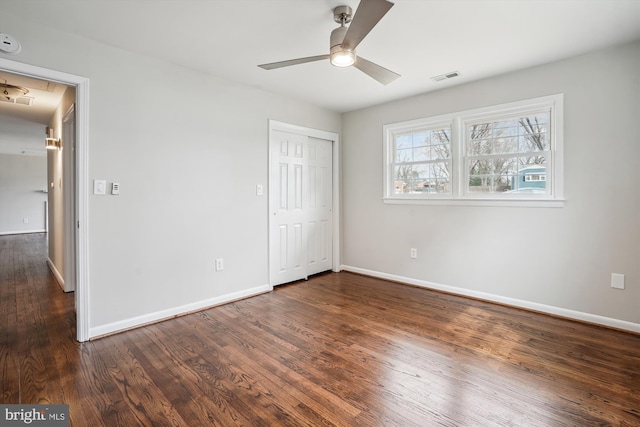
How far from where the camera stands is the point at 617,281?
2.78 m

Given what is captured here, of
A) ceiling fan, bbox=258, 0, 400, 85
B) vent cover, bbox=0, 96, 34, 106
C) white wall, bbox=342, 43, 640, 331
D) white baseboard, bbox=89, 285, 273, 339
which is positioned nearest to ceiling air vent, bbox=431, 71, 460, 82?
white wall, bbox=342, 43, 640, 331

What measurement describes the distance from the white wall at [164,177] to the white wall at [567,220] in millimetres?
2054

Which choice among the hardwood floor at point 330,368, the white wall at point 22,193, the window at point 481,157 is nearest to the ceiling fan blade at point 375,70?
the window at point 481,157

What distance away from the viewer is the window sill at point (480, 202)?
10.2 ft

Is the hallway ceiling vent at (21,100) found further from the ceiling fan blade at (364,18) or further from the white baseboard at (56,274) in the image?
the ceiling fan blade at (364,18)

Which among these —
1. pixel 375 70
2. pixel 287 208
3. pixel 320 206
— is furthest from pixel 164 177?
pixel 320 206

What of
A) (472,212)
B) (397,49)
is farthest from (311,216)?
(397,49)

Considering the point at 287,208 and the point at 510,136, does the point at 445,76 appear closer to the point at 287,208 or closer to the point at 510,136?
the point at 510,136

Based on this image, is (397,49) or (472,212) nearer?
(397,49)

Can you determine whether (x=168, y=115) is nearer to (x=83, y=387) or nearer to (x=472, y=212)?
(x=83, y=387)

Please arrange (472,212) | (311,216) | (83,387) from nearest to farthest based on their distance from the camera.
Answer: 1. (83,387)
2. (472,212)
3. (311,216)

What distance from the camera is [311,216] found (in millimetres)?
4562

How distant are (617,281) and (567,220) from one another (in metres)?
0.63

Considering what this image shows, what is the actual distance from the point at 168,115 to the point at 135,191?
2.60ft
